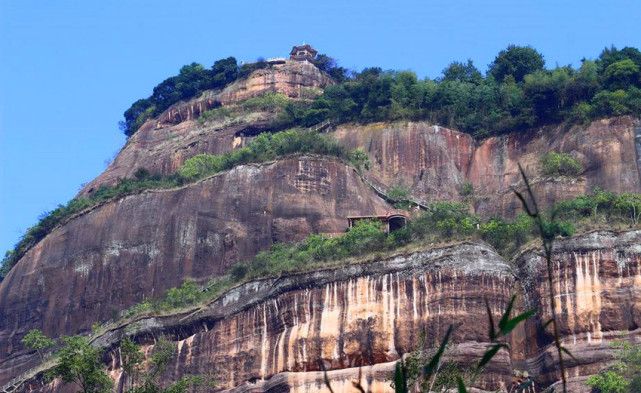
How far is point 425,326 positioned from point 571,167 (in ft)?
45.4

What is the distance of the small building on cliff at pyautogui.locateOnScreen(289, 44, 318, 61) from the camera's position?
69.8 metres

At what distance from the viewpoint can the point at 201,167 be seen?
5750 centimetres

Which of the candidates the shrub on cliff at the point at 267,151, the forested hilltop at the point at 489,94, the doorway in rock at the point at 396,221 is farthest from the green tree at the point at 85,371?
the forested hilltop at the point at 489,94

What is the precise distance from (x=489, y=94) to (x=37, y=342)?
75.6 ft

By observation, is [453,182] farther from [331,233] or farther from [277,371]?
[277,371]

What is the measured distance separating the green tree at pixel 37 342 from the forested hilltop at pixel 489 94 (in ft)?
55.2

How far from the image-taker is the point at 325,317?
43.5m

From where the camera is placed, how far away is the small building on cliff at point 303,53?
69.8 metres

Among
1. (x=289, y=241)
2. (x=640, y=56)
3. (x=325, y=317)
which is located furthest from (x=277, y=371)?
(x=640, y=56)

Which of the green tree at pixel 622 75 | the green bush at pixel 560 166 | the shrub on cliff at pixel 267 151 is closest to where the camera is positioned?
the green bush at pixel 560 166

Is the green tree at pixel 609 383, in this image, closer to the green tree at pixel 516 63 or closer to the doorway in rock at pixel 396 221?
the doorway in rock at pixel 396 221

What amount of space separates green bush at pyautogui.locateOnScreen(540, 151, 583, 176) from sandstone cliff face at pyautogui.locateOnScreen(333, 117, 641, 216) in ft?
1.30

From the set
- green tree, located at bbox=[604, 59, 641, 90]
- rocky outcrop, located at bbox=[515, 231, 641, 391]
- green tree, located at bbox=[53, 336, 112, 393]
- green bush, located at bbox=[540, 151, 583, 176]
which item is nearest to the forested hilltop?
green tree, located at bbox=[604, 59, 641, 90]

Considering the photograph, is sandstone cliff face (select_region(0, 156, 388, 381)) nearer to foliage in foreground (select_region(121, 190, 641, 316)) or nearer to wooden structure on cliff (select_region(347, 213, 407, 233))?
wooden structure on cliff (select_region(347, 213, 407, 233))
